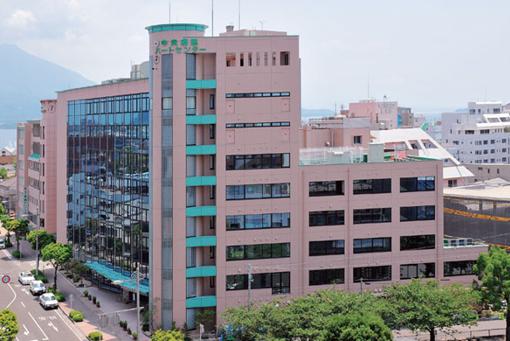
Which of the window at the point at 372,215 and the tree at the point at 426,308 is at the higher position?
the window at the point at 372,215

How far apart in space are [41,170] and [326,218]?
175 ft

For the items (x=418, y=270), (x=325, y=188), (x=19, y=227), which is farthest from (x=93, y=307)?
(x=19, y=227)

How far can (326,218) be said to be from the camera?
60312 mm

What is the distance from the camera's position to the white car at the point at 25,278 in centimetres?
7888

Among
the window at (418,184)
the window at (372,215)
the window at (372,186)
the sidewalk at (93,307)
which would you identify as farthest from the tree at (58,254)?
the window at (418,184)

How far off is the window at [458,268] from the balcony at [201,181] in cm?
2393

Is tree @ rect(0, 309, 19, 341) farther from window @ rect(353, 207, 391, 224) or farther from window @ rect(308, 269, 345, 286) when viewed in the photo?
window @ rect(353, 207, 391, 224)

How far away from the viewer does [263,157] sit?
5891cm

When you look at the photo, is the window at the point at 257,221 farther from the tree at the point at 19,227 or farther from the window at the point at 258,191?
the tree at the point at 19,227

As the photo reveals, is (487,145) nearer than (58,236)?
No

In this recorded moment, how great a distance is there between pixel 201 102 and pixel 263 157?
740 centimetres

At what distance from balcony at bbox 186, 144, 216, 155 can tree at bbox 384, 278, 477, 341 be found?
19244 mm

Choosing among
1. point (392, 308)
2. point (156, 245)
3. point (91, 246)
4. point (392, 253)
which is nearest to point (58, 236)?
point (91, 246)

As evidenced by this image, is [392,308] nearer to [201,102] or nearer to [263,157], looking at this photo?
[263,157]
